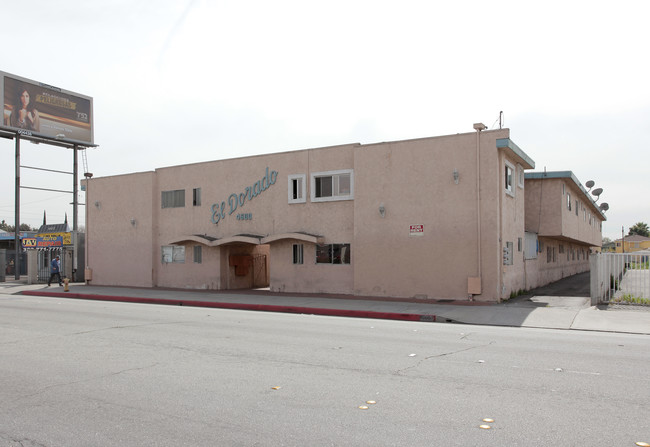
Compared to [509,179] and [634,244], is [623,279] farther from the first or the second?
[634,244]

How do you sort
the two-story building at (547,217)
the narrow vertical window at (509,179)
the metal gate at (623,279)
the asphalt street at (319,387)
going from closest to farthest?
the asphalt street at (319,387) → the metal gate at (623,279) → the narrow vertical window at (509,179) → the two-story building at (547,217)

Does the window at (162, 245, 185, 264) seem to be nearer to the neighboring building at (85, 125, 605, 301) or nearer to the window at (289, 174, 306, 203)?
the neighboring building at (85, 125, 605, 301)

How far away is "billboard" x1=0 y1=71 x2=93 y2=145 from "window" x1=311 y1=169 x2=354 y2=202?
22.3 meters

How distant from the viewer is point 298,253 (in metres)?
21.7

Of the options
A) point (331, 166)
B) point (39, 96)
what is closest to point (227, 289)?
point (331, 166)

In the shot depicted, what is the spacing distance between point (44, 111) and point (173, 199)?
1721 cm

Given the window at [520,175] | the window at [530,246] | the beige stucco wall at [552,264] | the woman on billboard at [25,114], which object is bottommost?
the beige stucco wall at [552,264]

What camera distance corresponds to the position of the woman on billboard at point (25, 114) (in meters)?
34.0

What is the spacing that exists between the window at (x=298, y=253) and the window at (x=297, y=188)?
5.95 ft

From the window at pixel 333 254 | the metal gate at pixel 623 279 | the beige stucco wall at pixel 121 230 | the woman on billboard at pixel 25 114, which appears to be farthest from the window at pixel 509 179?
Result: the woman on billboard at pixel 25 114

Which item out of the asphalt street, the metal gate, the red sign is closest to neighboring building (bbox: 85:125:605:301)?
the red sign

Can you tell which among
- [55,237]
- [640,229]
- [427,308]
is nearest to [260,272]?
[427,308]

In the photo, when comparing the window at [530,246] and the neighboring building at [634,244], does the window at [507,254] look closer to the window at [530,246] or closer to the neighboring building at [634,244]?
the window at [530,246]

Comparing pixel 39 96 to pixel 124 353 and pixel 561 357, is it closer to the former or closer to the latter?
pixel 124 353
